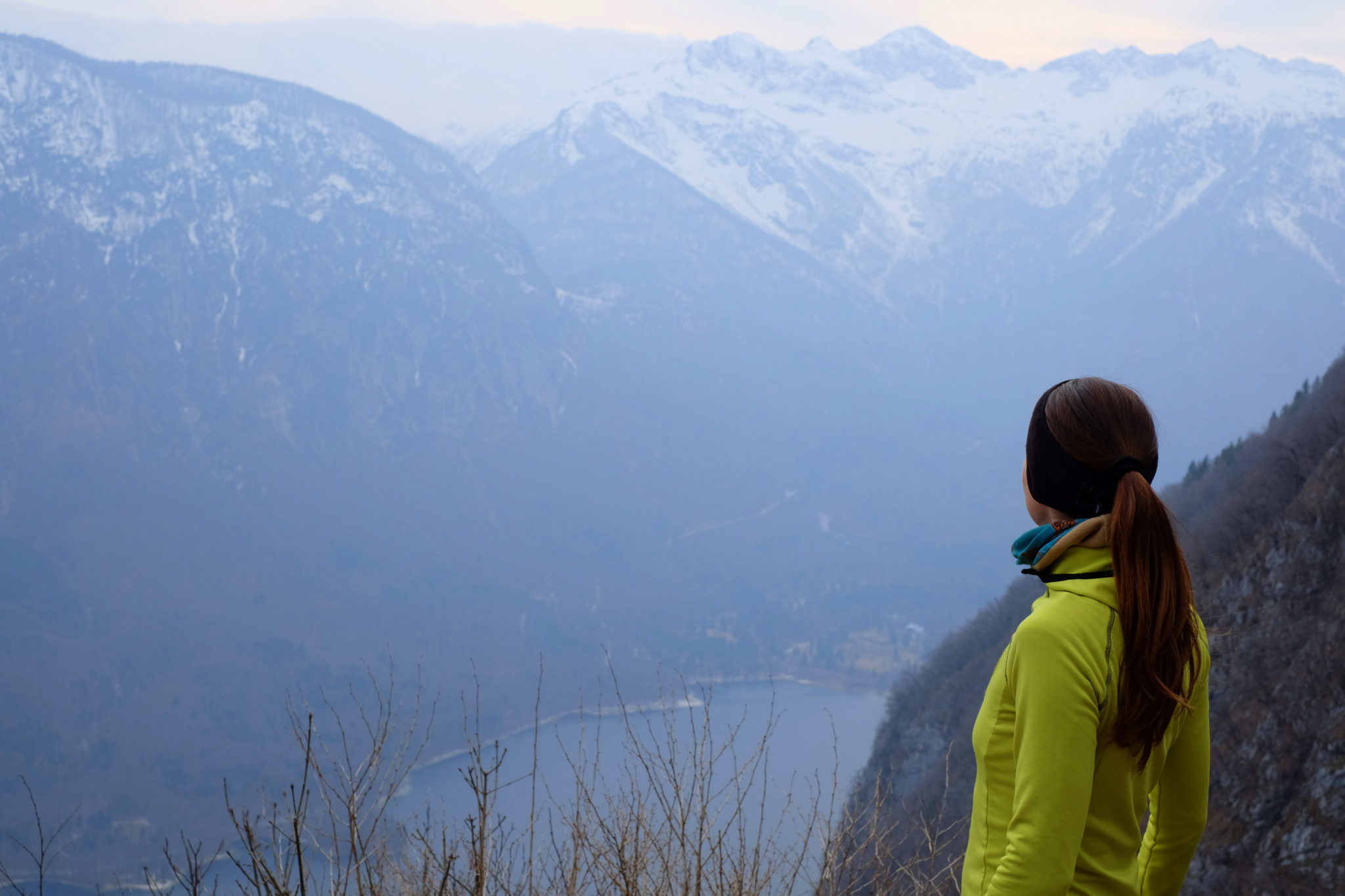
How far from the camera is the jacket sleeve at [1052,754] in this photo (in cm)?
189

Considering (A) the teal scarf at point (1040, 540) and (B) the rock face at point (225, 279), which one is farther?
(B) the rock face at point (225, 279)

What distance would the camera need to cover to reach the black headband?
6.82 ft

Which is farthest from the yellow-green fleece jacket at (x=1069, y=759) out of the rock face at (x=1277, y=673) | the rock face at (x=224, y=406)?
the rock face at (x=224, y=406)

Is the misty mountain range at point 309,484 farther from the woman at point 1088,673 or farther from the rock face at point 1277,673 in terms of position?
the woman at point 1088,673

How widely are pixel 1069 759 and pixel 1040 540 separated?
437 mm

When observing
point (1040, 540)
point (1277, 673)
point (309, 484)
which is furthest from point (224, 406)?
point (1040, 540)

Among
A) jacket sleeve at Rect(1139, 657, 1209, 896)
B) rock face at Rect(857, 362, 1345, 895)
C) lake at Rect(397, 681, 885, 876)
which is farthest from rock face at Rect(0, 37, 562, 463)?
jacket sleeve at Rect(1139, 657, 1209, 896)

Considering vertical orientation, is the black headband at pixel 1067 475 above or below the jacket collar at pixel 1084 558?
above

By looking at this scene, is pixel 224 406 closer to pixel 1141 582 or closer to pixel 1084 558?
pixel 1084 558

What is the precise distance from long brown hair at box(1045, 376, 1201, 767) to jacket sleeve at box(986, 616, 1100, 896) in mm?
121

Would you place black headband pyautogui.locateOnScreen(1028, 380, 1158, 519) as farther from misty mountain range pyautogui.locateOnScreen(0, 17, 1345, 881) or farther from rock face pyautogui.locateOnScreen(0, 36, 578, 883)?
rock face pyautogui.locateOnScreen(0, 36, 578, 883)

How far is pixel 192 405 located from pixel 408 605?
6131 centimetres

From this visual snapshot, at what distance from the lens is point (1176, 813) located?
227 cm

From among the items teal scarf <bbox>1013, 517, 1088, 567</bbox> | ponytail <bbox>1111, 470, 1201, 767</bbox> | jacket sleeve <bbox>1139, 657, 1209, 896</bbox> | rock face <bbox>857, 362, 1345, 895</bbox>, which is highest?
rock face <bbox>857, 362, 1345, 895</bbox>
